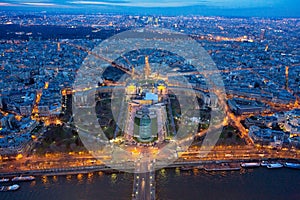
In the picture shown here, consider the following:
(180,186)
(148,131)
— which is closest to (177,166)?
(180,186)

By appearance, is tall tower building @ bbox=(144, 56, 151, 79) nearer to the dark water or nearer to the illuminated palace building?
the illuminated palace building

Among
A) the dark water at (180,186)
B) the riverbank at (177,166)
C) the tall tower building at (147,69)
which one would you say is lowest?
the dark water at (180,186)

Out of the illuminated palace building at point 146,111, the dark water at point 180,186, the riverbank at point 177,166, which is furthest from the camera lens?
the illuminated palace building at point 146,111

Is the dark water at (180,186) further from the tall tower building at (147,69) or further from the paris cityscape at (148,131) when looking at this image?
the tall tower building at (147,69)

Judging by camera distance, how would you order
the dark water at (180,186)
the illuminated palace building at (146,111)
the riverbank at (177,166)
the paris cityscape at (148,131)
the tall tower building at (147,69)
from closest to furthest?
the dark water at (180,186) → the paris cityscape at (148,131) → the riverbank at (177,166) → the illuminated palace building at (146,111) → the tall tower building at (147,69)

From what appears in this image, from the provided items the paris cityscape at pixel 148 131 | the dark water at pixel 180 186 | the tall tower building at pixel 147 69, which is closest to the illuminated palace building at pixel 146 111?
the paris cityscape at pixel 148 131

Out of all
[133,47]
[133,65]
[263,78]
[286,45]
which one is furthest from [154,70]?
[286,45]

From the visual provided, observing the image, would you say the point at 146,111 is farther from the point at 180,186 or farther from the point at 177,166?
the point at 180,186
